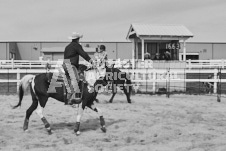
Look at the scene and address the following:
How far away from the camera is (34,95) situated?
7.28 metres

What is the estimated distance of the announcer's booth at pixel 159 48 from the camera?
16766 mm

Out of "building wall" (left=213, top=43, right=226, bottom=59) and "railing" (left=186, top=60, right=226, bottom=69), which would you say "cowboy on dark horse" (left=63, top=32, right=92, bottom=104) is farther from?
"building wall" (left=213, top=43, right=226, bottom=59)

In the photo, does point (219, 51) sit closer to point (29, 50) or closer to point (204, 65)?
point (29, 50)

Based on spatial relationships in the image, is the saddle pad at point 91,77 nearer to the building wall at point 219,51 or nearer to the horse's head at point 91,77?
the horse's head at point 91,77

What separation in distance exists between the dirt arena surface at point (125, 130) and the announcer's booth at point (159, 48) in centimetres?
628

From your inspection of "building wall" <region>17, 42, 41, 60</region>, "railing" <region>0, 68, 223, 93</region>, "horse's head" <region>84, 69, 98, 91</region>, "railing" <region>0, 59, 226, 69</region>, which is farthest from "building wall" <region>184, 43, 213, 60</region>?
"horse's head" <region>84, 69, 98, 91</region>

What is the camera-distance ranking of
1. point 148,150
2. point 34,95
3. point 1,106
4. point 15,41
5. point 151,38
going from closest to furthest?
point 148,150 → point 34,95 → point 1,106 → point 151,38 → point 15,41

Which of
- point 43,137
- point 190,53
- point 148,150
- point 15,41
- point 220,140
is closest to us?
point 148,150

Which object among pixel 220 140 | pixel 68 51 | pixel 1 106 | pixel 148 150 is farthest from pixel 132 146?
pixel 1 106

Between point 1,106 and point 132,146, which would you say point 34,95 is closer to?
point 132,146

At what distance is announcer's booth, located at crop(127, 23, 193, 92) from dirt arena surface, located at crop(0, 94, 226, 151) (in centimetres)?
628

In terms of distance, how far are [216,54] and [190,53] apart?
4442 mm

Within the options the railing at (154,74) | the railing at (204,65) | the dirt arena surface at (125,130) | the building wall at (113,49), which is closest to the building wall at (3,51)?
the building wall at (113,49)

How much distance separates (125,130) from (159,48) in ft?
39.3
